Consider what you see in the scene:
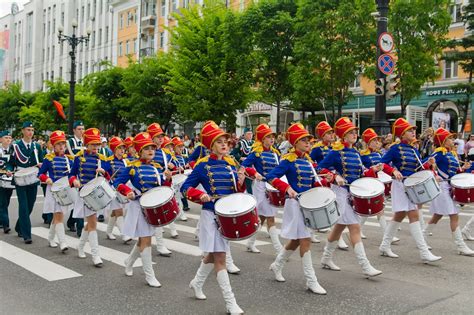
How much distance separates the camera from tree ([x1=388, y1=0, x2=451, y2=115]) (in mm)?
20578

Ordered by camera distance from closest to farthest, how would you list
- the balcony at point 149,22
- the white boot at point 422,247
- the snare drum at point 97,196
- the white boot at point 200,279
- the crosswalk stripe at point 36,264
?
the white boot at point 200,279, the crosswalk stripe at point 36,264, the snare drum at point 97,196, the white boot at point 422,247, the balcony at point 149,22

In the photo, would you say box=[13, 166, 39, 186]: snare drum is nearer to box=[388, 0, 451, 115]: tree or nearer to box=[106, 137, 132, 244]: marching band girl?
box=[106, 137, 132, 244]: marching band girl

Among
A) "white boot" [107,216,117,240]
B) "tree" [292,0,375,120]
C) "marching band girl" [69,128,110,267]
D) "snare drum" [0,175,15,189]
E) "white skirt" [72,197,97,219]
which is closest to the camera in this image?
"white skirt" [72,197,97,219]

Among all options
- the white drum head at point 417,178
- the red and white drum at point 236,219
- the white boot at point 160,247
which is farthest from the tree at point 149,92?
the red and white drum at point 236,219

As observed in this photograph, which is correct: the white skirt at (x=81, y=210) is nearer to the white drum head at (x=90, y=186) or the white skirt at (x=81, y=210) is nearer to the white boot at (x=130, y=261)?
the white drum head at (x=90, y=186)

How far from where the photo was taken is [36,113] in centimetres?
4800

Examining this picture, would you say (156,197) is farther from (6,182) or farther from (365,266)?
(6,182)

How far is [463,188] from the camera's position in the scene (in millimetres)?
8594

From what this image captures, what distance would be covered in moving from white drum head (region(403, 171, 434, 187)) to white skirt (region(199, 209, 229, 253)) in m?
3.51

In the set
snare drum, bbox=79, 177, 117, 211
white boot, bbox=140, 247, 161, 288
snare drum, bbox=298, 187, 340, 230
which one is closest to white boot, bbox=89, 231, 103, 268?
snare drum, bbox=79, 177, 117, 211

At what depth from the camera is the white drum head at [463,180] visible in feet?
28.3

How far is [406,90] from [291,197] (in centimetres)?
1616

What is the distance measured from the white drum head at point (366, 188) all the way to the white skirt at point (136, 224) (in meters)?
2.67

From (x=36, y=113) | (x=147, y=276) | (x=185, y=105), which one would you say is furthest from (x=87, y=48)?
(x=147, y=276)
